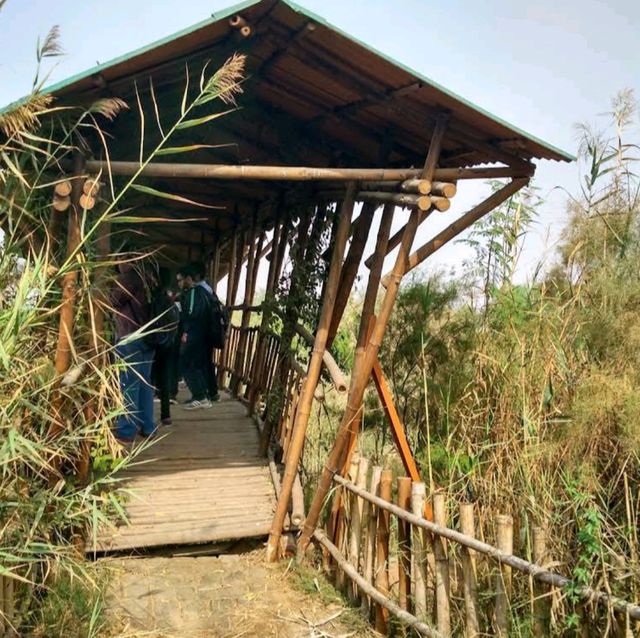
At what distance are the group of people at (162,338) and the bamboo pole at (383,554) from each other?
6.60 ft

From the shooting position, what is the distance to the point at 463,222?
464cm

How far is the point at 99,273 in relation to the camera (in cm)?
396

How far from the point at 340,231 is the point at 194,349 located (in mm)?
3365

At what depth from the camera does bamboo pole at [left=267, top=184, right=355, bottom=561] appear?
15.5 ft

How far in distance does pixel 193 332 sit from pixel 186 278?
678 mm

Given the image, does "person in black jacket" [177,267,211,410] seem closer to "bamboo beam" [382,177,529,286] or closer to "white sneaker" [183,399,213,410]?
"white sneaker" [183,399,213,410]

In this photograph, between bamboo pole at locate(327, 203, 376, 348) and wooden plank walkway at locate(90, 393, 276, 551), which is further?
bamboo pole at locate(327, 203, 376, 348)

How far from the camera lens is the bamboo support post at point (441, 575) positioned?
134 inches

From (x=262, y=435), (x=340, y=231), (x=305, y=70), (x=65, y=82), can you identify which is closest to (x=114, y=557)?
(x=262, y=435)

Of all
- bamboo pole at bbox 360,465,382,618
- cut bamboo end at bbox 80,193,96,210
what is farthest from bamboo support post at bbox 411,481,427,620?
cut bamboo end at bbox 80,193,96,210

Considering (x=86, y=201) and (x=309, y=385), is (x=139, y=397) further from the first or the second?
(x=86, y=201)

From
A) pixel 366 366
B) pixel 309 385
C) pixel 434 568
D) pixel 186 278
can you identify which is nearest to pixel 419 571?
pixel 434 568

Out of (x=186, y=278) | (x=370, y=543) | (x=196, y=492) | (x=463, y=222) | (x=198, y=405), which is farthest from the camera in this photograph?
(x=198, y=405)

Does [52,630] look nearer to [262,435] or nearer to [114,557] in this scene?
[114,557]
